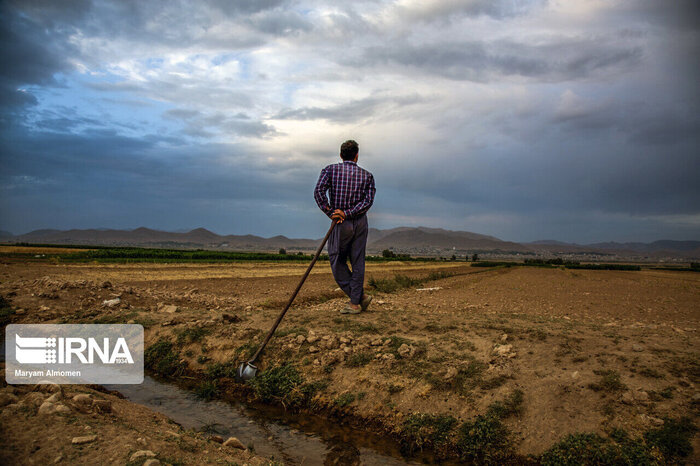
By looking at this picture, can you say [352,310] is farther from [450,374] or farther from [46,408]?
[46,408]

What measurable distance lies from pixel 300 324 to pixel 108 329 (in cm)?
354

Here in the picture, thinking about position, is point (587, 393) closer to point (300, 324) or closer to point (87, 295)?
point (300, 324)

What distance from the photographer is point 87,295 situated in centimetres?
899

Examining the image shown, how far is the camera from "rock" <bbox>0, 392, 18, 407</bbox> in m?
3.01

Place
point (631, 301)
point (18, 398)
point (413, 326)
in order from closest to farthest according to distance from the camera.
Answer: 1. point (18, 398)
2. point (413, 326)
3. point (631, 301)

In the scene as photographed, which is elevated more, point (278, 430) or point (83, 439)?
point (83, 439)

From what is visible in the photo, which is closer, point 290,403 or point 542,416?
point 542,416

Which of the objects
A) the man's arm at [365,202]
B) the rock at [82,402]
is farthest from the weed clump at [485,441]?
the man's arm at [365,202]

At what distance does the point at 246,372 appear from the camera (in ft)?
16.9

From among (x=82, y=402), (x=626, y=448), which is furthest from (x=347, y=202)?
(x=626, y=448)

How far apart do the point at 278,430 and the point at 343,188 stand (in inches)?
146

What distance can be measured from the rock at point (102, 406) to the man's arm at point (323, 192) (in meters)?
3.95

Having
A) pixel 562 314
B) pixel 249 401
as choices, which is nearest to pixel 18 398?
pixel 249 401

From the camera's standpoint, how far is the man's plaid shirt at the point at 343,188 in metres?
6.53
